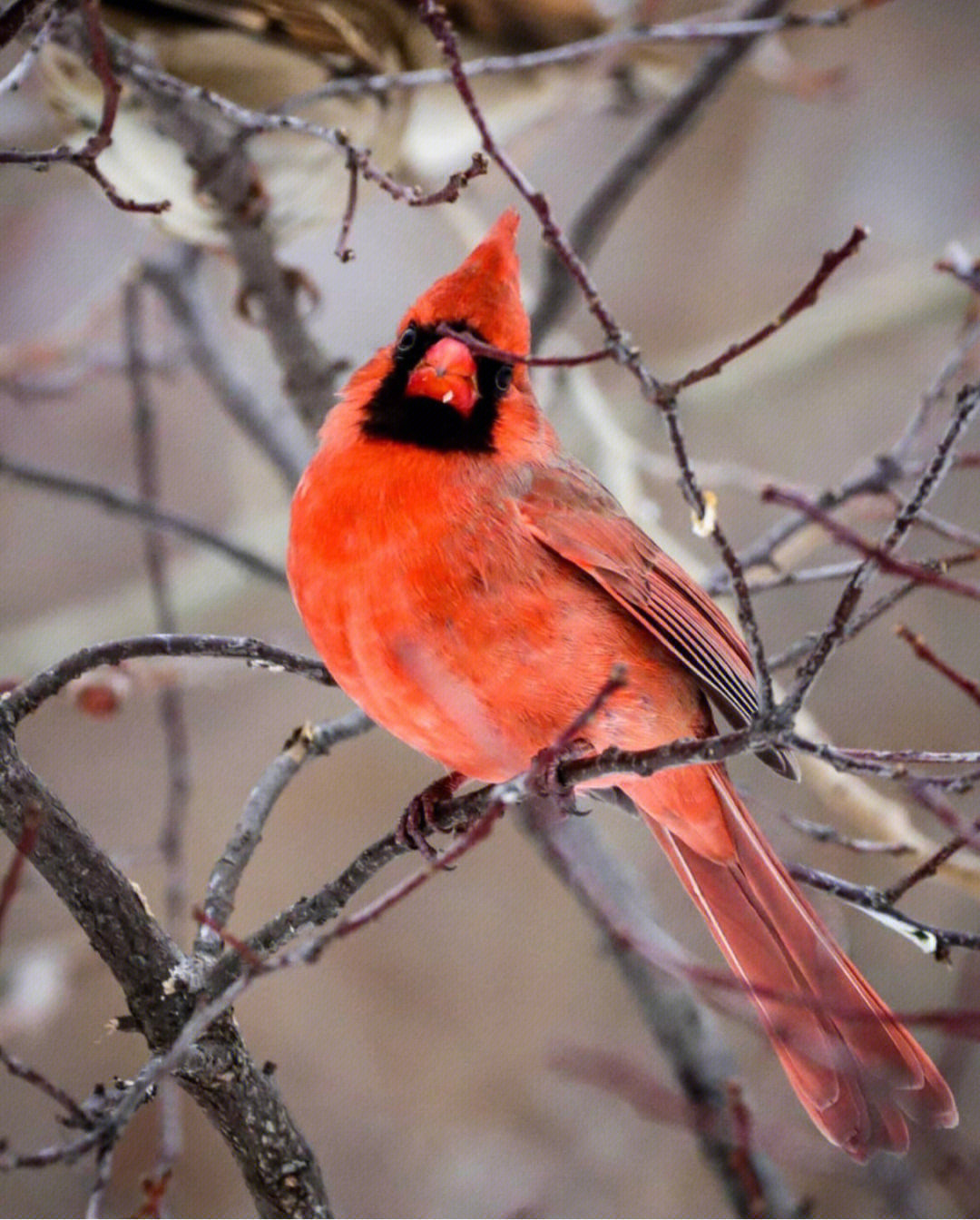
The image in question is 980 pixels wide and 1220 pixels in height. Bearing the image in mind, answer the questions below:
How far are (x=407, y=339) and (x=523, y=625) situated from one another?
19.7 inches

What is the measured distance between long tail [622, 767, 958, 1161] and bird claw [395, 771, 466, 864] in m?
0.26

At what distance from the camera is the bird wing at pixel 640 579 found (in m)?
1.94

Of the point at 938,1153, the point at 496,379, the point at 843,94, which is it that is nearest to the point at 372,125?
the point at 496,379

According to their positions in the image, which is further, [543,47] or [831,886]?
[543,47]

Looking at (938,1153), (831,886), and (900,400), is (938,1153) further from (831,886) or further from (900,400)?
(900,400)

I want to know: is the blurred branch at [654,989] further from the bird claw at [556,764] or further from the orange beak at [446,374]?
the orange beak at [446,374]

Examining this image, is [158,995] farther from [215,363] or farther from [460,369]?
[215,363]

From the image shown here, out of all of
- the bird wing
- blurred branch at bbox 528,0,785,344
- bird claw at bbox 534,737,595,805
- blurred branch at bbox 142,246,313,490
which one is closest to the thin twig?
bird claw at bbox 534,737,595,805

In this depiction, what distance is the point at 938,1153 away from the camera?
6.31 feet

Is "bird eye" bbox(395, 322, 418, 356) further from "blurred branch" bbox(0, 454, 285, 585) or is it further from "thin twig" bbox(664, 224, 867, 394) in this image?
"thin twig" bbox(664, 224, 867, 394)

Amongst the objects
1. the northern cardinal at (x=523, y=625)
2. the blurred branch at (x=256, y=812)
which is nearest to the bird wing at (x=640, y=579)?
the northern cardinal at (x=523, y=625)

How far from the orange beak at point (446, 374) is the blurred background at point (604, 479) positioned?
0.95 metres

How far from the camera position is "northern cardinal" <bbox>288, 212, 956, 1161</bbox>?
179cm

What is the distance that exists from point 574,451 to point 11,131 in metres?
1.65
